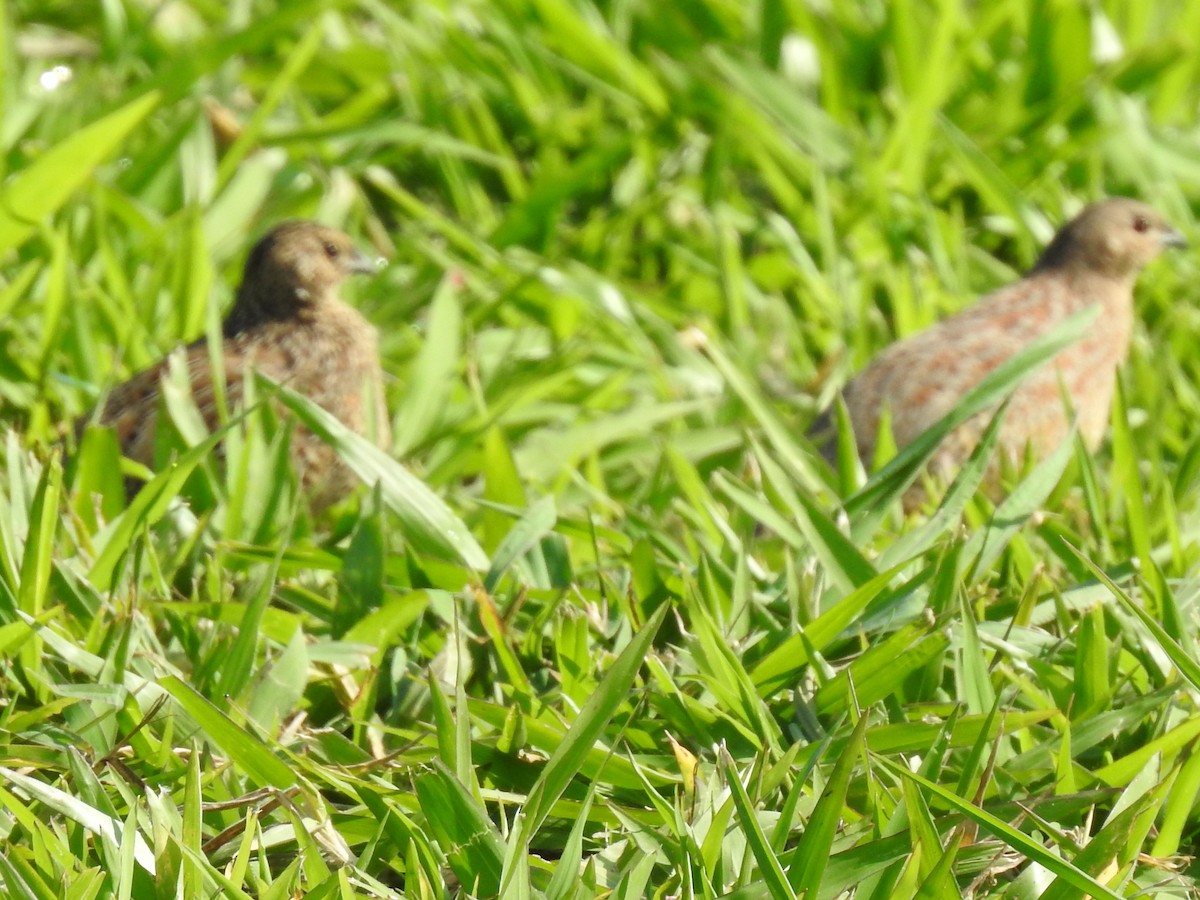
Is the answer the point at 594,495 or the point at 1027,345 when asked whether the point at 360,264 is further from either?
the point at 1027,345

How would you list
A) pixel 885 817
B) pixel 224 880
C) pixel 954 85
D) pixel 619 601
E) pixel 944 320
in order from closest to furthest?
pixel 224 880, pixel 885 817, pixel 619 601, pixel 944 320, pixel 954 85

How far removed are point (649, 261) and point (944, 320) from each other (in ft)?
3.60

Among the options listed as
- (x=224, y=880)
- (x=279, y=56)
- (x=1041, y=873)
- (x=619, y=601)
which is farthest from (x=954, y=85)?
(x=224, y=880)

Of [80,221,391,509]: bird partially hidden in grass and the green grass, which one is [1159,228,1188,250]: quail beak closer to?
the green grass

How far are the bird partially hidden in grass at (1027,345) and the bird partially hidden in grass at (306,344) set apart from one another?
129 cm

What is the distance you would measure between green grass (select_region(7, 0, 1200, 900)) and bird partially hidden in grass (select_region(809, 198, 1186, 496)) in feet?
0.67

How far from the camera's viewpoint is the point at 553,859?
2900 millimetres

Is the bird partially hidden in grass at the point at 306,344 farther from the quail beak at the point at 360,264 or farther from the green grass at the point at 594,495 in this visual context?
the green grass at the point at 594,495

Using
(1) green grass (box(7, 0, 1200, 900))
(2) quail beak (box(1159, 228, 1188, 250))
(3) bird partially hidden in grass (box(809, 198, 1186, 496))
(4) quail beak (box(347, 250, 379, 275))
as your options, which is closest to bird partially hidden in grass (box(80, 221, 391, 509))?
(4) quail beak (box(347, 250, 379, 275))

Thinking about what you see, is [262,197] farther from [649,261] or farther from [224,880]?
[224,880]

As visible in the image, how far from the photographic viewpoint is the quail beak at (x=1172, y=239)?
223 inches

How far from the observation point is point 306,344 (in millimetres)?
5059

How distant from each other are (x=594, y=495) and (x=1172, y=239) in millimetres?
2455

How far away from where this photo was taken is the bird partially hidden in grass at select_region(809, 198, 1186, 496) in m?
5.04
